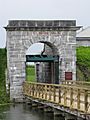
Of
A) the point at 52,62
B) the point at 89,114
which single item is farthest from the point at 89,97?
the point at 52,62

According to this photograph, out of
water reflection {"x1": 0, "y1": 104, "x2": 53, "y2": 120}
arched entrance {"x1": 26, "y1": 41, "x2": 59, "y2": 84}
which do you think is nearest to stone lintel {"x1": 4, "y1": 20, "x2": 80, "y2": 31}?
arched entrance {"x1": 26, "y1": 41, "x2": 59, "y2": 84}

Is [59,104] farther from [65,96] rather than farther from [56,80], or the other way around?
[56,80]

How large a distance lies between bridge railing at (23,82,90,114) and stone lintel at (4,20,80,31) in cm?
476

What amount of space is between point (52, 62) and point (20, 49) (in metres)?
3.85

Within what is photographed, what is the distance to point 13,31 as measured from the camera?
3619 centimetres

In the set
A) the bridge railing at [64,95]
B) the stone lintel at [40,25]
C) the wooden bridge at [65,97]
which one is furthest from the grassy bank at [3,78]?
the stone lintel at [40,25]

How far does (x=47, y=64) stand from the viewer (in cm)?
4159

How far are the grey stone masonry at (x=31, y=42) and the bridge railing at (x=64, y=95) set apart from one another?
236 centimetres

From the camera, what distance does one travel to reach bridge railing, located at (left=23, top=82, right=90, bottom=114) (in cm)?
1991

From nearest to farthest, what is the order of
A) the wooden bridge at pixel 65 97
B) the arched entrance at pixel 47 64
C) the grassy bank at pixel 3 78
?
the wooden bridge at pixel 65 97
the grassy bank at pixel 3 78
the arched entrance at pixel 47 64

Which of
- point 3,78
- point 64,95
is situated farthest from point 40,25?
point 64,95

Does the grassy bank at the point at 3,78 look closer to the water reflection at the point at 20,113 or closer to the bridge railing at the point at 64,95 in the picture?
the bridge railing at the point at 64,95

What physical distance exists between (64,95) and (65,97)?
308 millimetres

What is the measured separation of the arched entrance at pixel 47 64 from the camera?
37156 millimetres
